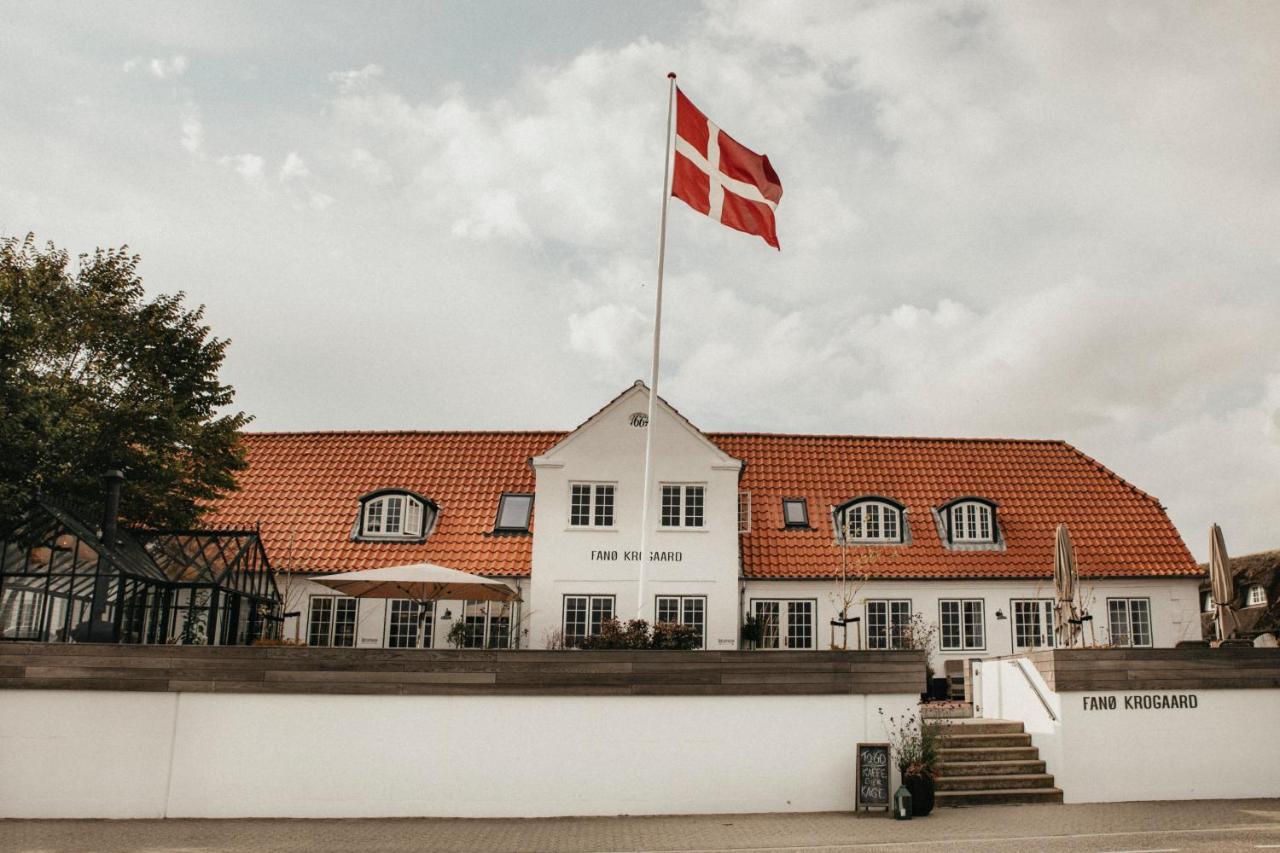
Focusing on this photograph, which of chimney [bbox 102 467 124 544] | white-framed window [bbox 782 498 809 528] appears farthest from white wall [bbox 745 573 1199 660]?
chimney [bbox 102 467 124 544]

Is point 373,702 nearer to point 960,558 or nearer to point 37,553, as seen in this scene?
point 37,553

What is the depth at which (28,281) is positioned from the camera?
2022cm

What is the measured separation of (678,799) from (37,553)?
11.5 metres

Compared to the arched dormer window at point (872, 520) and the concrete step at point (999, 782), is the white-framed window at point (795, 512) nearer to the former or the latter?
the arched dormer window at point (872, 520)

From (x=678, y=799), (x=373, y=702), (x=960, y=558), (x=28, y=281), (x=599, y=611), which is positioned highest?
(x=28, y=281)

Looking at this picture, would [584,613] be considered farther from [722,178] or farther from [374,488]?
[722,178]

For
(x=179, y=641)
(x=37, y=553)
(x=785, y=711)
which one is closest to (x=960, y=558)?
(x=785, y=711)

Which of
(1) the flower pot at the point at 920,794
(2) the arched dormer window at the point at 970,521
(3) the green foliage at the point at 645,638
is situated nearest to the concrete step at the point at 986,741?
(1) the flower pot at the point at 920,794

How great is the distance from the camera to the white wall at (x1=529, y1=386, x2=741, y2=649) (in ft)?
85.1

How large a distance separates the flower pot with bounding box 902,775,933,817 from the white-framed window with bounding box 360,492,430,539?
16.8m

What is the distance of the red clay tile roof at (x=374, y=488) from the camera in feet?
90.6

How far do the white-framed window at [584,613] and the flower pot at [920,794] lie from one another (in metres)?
11.5

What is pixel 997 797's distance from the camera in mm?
16594

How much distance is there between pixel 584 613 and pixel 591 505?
2.83 metres
